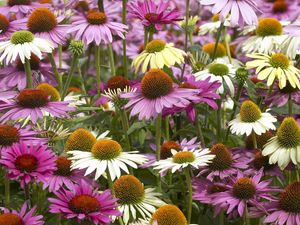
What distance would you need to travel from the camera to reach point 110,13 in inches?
134

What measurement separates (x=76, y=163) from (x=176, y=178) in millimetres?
681

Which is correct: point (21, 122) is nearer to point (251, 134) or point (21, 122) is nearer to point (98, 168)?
point (98, 168)

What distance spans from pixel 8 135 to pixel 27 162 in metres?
0.22

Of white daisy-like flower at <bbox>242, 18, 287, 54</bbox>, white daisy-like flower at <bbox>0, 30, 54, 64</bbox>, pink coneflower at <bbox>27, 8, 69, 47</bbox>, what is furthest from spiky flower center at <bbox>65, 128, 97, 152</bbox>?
white daisy-like flower at <bbox>242, 18, 287, 54</bbox>

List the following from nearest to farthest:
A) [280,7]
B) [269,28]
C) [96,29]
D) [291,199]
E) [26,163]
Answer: [26,163], [291,199], [96,29], [269,28], [280,7]

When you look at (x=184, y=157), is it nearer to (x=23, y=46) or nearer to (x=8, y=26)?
(x=23, y=46)

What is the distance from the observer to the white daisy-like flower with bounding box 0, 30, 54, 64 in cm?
246

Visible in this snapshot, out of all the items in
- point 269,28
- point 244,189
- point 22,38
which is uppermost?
point 22,38

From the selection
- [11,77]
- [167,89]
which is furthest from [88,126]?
[167,89]

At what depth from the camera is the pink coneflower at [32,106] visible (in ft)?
7.45

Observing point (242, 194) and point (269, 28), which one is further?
point (269, 28)

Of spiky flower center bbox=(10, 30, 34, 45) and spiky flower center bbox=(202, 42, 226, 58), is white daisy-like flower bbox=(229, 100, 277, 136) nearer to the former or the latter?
spiky flower center bbox=(10, 30, 34, 45)

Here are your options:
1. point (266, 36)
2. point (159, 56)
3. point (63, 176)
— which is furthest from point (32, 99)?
point (266, 36)

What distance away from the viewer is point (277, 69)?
2535 mm
